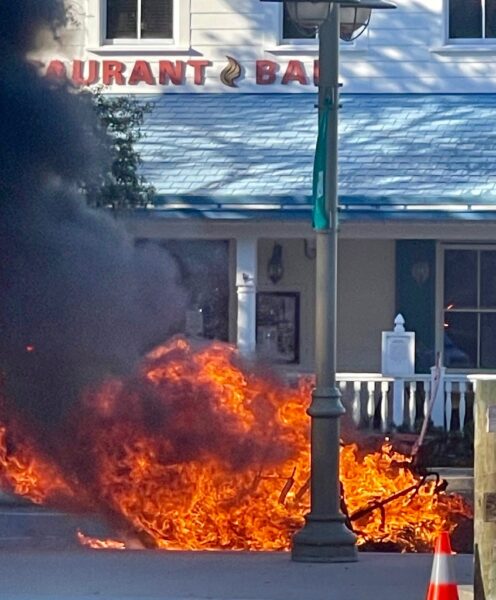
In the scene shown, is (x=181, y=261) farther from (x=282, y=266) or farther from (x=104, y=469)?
(x=104, y=469)

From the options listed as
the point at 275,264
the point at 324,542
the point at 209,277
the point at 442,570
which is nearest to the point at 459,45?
the point at 275,264

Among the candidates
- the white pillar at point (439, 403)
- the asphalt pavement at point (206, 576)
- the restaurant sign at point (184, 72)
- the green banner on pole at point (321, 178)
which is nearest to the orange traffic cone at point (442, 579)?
the asphalt pavement at point (206, 576)

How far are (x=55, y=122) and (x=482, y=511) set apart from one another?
18.1 ft

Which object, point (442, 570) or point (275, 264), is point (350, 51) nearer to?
point (275, 264)

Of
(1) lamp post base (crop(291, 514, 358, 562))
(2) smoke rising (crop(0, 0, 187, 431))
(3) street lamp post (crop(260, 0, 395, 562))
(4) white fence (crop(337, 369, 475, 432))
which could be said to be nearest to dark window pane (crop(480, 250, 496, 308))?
(4) white fence (crop(337, 369, 475, 432))

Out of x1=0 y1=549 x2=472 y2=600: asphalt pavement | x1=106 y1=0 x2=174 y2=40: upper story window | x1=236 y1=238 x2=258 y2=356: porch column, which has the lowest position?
x1=0 y1=549 x2=472 y2=600: asphalt pavement

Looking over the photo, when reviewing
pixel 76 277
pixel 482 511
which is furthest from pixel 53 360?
pixel 482 511

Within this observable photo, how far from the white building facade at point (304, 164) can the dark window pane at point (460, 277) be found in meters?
0.02

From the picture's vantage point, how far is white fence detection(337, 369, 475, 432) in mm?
14633

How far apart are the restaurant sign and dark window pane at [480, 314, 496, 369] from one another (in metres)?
3.45

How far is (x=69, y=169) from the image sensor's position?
11.1 m

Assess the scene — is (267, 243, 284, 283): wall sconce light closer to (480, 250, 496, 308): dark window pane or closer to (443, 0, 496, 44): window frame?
(480, 250, 496, 308): dark window pane

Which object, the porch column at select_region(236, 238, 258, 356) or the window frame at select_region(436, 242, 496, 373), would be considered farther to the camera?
the window frame at select_region(436, 242, 496, 373)

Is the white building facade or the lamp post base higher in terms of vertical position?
the white building facade
